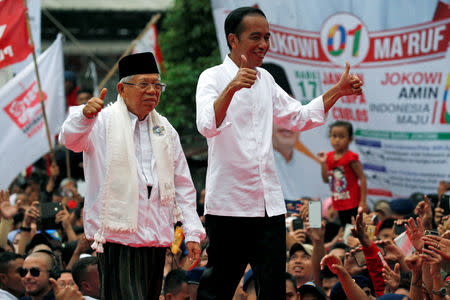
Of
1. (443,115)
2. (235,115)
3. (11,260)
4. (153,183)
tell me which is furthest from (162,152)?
(443,115)

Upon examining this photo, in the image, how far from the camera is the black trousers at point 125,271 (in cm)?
464

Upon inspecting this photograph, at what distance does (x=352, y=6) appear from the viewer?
391 inches

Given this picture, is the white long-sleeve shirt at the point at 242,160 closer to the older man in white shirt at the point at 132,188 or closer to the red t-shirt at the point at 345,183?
the older man in white shirt at the point at 132,188

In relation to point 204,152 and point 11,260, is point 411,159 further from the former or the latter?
point 11,260

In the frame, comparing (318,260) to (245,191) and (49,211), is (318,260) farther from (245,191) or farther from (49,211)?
(49,211)

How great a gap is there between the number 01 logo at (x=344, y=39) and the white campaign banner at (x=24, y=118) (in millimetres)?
3926

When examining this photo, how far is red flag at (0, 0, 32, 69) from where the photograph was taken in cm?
1039

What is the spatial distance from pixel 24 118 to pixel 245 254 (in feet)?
21.0

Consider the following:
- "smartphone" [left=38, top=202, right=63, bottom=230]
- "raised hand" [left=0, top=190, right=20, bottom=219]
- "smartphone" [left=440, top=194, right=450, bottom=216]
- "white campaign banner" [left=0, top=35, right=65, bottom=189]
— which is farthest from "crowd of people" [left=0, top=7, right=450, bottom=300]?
"white campaign banner" [left=0, top=35, right=65, bottom=189]

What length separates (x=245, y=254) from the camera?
4.86 meters

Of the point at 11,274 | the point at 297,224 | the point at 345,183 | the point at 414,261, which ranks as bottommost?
the point at 11,274

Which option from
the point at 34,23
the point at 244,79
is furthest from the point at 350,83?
the point at 34,23

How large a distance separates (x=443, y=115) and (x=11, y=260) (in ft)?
17.1

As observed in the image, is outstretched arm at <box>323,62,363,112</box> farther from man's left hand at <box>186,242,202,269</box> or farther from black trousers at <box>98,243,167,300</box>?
black trousers at <box>98,243,167,300</box>
